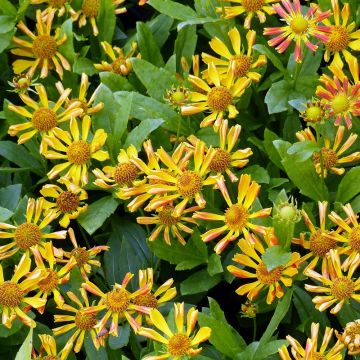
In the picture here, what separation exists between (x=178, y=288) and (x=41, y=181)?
1.19 ft

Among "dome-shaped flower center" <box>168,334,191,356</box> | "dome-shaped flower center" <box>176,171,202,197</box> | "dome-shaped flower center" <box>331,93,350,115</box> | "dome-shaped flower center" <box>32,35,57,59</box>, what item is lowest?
"dome-shaped flower center" <box>168,334,191,356</box>

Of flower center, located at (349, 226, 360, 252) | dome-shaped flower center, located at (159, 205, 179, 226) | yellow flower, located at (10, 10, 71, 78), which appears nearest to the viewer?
flower center, located at (349, 226, 360, 252)

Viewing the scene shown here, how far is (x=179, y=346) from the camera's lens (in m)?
1.31

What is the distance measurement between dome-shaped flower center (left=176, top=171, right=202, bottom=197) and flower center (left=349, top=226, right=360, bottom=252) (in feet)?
0.90

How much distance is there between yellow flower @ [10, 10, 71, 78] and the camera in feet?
6.11

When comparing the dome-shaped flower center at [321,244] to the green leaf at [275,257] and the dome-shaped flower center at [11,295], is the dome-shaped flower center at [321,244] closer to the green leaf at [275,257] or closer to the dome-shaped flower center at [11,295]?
the green leaf at [275,257]

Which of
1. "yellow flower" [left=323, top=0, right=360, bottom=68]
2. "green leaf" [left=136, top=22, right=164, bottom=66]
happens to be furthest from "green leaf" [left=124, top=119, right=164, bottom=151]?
"yellow flower" [left=323, top=0, right=360, bottom=68]

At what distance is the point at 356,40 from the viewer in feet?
5.57

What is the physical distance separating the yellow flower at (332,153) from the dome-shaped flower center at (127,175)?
301 mm

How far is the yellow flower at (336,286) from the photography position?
4.45 ft

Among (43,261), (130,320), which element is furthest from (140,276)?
(43,261)

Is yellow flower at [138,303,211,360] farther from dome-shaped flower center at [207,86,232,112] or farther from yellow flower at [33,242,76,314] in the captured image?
dome-shaped flower center at [207,86,232,112]

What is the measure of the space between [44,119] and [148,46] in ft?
0.96

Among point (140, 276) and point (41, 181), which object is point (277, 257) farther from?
point (41, 181)
